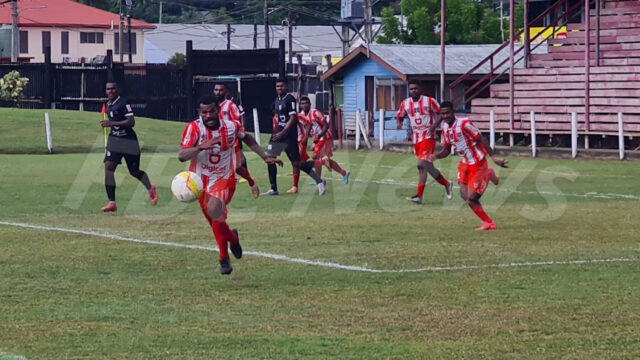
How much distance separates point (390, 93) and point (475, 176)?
3252cm

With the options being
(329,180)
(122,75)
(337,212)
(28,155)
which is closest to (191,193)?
(337,212)

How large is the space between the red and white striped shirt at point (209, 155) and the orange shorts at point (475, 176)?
4801 mm

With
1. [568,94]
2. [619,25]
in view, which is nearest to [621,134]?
[568,94]

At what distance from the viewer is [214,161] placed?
1274 centimetres

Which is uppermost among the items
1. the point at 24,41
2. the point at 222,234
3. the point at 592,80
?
the point at 24,41

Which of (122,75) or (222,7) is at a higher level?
(222,7)

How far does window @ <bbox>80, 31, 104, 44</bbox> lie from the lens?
96.6 metres

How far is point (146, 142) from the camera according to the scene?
40219mm

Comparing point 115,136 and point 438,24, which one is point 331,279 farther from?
point 438,24

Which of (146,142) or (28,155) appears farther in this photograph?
(146,142)

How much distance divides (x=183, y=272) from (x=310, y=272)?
1285 millimetres

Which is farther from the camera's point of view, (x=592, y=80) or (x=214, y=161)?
(x=592, y=80)

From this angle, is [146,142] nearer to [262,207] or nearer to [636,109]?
[636,109]

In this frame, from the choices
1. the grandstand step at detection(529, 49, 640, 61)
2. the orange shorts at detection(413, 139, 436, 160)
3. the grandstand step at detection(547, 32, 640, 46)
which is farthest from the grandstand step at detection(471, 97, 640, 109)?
the orange shorts at detection(413, 139, 436, 160)
